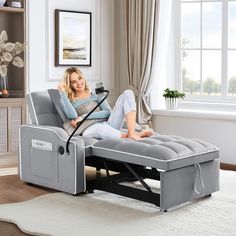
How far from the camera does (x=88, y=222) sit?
138 inches

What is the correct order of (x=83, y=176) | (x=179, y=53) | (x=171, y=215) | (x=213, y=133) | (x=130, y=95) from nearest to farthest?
(x=171, y=215), (x=83, y=176), (x=130, y=95), (x=213, y=133), (x=179, y=53)

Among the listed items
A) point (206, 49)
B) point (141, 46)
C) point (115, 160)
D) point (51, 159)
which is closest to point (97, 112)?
point (51, 159)

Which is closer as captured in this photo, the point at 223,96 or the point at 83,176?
the point at 83,176

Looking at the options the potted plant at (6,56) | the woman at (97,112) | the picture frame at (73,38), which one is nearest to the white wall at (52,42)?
the picture frame at (73,38)

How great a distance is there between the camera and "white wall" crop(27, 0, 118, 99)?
229 inches

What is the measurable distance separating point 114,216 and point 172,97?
8.94 feet

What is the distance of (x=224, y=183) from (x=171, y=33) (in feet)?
7.70

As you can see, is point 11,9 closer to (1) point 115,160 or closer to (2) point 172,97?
(2) point 172,97

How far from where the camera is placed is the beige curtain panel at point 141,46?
6.13m

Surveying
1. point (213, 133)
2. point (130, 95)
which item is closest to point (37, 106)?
point (130, 95)

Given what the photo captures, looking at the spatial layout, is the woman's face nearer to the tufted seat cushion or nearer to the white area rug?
the tufted seat cushion

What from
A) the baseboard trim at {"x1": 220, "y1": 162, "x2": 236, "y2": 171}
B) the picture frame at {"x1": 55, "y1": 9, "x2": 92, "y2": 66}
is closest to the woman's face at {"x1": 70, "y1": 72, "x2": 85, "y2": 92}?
the picture frame at {"x1": 55, "y1": 9, "x2": 92, "y2": 66}

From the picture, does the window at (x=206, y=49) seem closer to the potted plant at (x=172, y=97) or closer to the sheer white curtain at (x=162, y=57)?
the sheer white curtain at (x=162, y=57)

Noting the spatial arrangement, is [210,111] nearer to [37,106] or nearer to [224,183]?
[224,183]
